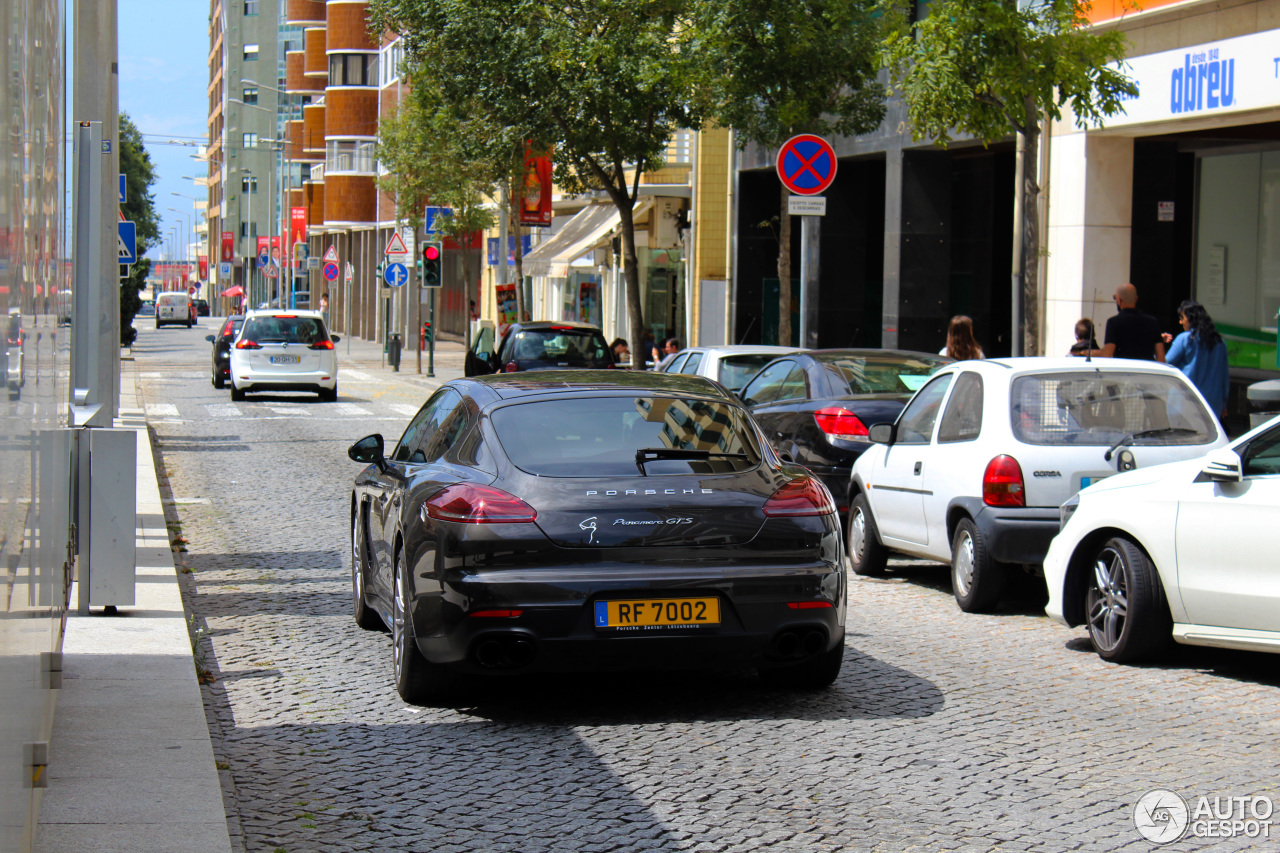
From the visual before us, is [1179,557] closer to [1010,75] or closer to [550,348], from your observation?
[1010,75]

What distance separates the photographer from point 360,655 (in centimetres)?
786

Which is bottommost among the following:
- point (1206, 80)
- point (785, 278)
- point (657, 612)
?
point (657, 612)

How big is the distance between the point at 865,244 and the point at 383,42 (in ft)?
155

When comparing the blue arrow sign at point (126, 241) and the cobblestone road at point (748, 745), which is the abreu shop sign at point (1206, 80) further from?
the blue arrow sign at point (126, 241)

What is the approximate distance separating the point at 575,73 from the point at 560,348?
14.7ft

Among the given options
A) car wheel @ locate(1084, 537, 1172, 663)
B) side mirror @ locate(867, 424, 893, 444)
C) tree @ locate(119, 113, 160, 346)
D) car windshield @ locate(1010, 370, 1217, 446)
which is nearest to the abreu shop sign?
side mirror @ locate(867, 424, 893, 444)

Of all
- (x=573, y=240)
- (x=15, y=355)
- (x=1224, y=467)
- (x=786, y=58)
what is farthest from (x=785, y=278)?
(x=573, y=240)

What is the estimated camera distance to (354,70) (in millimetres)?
77688

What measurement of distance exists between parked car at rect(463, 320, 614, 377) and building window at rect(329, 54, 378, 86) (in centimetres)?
5627

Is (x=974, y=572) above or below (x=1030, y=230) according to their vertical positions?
below

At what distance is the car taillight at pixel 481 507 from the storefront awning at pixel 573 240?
3289 cm

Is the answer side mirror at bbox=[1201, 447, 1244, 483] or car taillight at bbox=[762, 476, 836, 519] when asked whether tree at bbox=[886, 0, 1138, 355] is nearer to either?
side mirror at bbox=[1201, 447, 1244, 483]

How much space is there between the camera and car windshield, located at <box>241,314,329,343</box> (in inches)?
1162

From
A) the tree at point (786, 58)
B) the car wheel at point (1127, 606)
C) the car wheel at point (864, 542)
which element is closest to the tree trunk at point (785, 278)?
the tree at point (786, 58)
